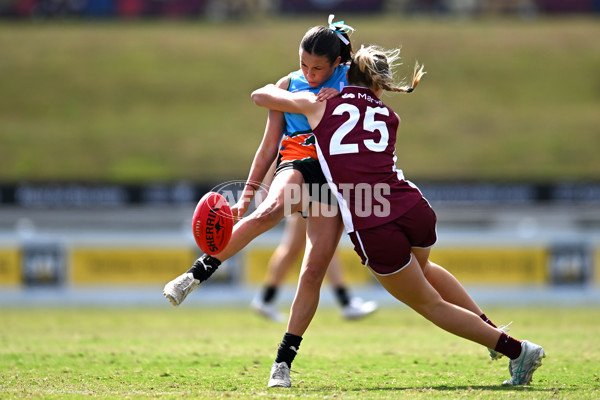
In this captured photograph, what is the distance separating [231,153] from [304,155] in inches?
850

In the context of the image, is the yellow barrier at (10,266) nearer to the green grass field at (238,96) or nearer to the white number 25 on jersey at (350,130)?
the white number 25 on jersey at (350,130)

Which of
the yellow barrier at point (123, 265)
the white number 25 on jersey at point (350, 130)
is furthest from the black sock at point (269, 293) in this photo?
the white number 25 on jersey at point (350, 130)

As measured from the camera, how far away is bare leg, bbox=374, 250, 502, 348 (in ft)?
16.8

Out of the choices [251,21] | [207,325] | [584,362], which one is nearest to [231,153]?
[251,21]

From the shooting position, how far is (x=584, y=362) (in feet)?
21.2

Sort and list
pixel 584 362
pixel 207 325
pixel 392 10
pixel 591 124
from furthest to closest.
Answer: pixel 392 10 → pixel 591 124 → pixel 207 325 → pixel 584 362

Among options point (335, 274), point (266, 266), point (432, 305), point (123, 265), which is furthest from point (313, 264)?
point (123, 265)

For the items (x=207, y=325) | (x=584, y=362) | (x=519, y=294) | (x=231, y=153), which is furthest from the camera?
(x=231, y=153)

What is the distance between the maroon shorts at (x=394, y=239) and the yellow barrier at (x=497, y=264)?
26.4 feet

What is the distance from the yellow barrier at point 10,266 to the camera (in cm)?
1312

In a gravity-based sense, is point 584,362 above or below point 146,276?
above

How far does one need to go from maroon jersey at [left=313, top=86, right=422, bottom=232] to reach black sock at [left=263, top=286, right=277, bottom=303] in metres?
5.05

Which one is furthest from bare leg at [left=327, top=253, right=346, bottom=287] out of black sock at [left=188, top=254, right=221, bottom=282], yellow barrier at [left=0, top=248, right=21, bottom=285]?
yellow barrier at [left=0, top=248, right=21, bottom=285]

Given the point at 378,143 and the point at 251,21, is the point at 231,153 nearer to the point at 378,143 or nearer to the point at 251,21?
the point at 251,21
